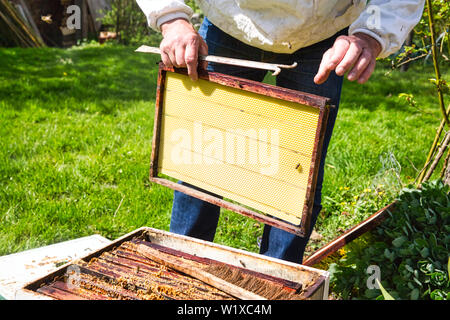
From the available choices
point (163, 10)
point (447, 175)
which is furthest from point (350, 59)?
point (447, 175)

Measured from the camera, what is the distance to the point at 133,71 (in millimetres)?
6410

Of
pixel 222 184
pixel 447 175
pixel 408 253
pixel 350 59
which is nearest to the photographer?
pixel 350 59

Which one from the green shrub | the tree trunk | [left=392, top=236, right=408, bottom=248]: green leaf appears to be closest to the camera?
the green shrub

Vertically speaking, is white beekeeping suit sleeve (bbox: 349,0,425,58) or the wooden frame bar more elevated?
white beekeeping suit sleeve (bbox: 349,0,425,58)

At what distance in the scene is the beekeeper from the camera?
1418 mm

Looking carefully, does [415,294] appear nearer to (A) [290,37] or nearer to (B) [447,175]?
(B) [447,175]

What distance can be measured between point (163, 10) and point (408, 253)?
1.32 meters

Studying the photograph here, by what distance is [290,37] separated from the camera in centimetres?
160

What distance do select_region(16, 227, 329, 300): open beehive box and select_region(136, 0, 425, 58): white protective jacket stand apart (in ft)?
2.54

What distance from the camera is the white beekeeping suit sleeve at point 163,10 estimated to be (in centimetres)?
158

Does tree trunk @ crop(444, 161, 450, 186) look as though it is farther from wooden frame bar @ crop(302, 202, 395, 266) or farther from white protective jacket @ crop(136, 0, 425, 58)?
white protective jacket @ crop(136, 0, 425, 58)

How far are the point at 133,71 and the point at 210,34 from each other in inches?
189

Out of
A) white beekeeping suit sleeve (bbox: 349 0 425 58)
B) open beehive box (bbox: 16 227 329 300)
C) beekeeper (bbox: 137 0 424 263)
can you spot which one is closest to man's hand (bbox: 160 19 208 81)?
beekeeper (bbox: 137 0 424 263)

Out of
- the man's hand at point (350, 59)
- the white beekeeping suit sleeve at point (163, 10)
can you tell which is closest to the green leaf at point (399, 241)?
the man's hand at point (350, 59)
